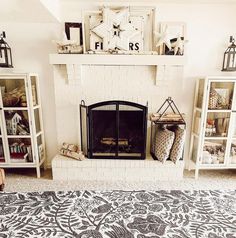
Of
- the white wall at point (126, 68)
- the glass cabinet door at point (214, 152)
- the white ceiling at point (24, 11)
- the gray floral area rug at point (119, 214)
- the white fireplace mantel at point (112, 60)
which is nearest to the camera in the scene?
the gray floral area rug at point (119, 214)

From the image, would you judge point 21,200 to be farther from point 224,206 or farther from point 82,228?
point 224,206

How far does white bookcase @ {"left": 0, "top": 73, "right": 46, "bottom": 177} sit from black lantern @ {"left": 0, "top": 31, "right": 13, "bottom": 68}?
0.64ft

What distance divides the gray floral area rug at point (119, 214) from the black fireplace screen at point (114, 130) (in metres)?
0.57

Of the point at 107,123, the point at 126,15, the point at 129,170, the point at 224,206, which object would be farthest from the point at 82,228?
the point at 126,15

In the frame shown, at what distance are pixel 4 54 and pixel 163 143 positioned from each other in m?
2.36

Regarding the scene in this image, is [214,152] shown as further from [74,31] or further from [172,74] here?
[74,31]

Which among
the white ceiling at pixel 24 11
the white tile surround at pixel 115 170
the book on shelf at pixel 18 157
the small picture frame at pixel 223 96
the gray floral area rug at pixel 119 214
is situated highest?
the white ceiling at pixel 24 11

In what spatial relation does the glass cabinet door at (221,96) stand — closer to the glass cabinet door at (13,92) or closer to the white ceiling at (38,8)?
the white ceiling at (38,8)

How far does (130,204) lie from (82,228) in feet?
1.91

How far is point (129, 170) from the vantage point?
264 cm

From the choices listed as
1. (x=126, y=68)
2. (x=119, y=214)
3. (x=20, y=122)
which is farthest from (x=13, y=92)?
(x=119, y=214)

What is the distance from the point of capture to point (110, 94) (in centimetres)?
273

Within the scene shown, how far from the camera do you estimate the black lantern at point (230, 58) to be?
8.51 ft

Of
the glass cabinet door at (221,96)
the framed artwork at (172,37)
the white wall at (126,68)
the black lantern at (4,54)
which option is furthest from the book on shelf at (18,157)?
the glass cabinet door at (221,96)
